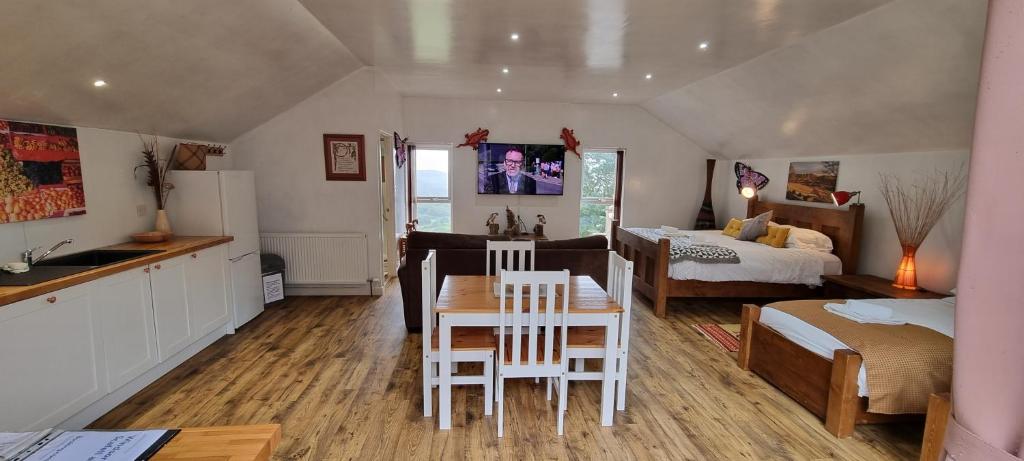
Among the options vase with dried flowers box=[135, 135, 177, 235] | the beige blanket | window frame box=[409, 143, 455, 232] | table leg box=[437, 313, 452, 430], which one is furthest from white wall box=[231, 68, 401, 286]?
the beige blanket

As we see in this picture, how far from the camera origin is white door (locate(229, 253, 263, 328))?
12.6 feet

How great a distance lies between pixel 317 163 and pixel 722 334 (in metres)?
4.47

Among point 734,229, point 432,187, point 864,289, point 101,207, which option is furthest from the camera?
point 432,187

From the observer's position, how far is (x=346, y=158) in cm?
479

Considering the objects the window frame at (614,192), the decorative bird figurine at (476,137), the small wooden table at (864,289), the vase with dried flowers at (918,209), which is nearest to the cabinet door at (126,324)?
the decorative bird figurine at (476,137)

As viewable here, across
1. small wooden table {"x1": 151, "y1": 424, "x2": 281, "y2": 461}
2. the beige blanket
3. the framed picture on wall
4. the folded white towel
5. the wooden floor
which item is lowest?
the wooden floor

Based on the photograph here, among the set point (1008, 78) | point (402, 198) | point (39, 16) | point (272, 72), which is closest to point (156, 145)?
point (272, 72)

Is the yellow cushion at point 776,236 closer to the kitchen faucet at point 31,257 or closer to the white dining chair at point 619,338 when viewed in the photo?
the white dining chair at point 619,338

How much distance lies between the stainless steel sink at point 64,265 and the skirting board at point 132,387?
0.75 meters

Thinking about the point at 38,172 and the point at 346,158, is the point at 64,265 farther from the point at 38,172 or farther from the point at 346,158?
the point at 346,158

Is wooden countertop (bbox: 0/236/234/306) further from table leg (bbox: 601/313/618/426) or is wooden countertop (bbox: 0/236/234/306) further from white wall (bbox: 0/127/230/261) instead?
table leg (bbox: 601/313/618/426)

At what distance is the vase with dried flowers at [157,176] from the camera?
3498mm

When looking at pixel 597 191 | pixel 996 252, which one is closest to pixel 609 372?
pixel 996 252

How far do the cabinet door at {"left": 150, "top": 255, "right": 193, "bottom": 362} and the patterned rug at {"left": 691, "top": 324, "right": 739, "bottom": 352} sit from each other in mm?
4184
